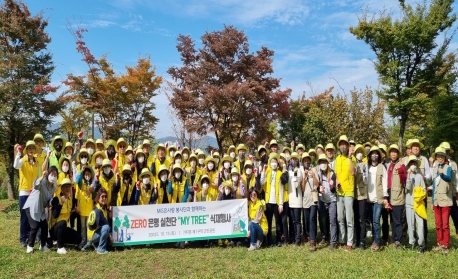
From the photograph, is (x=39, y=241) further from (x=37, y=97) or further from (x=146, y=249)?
(x=37, y=97)

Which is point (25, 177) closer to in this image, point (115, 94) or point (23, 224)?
point (23, 224)

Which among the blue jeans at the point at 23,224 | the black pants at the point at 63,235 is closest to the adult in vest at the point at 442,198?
the black pants at the point at 63,235

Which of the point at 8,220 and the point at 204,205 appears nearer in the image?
the point at 204,205

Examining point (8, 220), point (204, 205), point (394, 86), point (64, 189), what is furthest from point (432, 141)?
point (8, 220)

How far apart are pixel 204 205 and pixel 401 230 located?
4.26 m

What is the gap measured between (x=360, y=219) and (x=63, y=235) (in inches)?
251

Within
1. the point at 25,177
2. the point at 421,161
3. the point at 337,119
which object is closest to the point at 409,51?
the point at 337,119

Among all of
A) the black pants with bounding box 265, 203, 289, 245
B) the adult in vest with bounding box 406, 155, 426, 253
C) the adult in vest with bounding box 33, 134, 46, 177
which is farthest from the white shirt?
the adult in vest with bounding box 33, 134, 46, 177

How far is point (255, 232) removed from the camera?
7.38 m

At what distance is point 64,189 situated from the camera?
7.04 meters

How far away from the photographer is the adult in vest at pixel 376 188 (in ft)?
23.0

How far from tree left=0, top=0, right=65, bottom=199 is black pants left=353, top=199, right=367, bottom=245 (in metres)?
16.1

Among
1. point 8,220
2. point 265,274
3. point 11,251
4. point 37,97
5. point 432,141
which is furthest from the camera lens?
point 432,141

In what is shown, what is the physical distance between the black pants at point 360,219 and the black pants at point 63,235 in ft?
20.0
